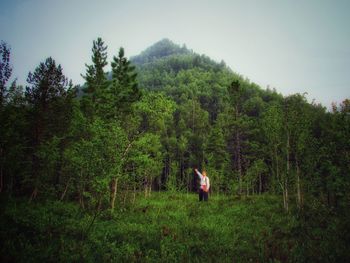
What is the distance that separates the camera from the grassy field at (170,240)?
27.7ft

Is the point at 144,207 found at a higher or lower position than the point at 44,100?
lower

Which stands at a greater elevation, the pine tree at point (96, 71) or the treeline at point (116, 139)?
the pine tree at point (96, 71)

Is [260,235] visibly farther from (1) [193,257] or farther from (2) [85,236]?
(2) [85,236]

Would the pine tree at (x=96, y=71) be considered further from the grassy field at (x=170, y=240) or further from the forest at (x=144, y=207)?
the grassy field at (x=170, y=240)

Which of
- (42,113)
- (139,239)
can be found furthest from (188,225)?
(42,113)

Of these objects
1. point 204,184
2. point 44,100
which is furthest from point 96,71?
point 204,184

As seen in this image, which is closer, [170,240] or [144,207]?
[170,240]

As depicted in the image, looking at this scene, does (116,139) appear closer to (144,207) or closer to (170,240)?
(170,240)

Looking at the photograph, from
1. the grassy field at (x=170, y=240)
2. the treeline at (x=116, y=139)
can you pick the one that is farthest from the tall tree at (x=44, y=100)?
the grassy field at (x=170, y=240)

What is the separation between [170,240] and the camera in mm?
10172

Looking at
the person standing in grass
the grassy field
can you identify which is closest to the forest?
the grassy field

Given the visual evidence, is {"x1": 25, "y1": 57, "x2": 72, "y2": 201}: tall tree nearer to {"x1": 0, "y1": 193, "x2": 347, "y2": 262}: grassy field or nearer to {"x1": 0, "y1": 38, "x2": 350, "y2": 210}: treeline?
{"x1": 0, "y1": 38, "x2": 350, "y2": 210}: treeline

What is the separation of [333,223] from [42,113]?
1052 inches

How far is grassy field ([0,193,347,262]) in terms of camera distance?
845cm
